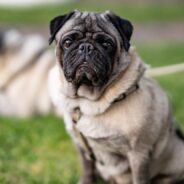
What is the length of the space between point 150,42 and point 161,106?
8784 mm

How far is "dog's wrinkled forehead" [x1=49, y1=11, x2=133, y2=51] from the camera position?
12.4 ft

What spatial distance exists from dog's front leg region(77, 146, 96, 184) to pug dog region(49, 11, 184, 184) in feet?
0.43

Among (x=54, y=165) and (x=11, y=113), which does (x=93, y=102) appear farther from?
(x=11, y=113)

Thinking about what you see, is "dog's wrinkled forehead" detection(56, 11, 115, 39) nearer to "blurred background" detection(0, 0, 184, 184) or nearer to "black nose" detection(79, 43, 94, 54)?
"black nose" detection(79, 43, 94, 54)

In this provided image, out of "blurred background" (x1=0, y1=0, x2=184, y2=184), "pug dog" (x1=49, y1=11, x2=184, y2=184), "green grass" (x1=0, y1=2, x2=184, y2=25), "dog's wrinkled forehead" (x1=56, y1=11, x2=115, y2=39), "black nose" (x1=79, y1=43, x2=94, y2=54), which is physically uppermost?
"dog's wrinkled forehead" (x1=56, y1=11, x2=115, y2=39)

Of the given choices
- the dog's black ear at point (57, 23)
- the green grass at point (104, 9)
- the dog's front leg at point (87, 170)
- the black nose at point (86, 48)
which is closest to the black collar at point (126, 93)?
the black nose at point (86, 48)

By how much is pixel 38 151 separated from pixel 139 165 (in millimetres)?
1697

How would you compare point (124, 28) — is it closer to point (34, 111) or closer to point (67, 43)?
point (67, 43)

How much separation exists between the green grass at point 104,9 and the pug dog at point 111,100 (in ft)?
35.5

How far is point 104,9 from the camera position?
52.2 ft

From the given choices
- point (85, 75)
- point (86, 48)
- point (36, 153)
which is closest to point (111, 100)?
point (85, 75)

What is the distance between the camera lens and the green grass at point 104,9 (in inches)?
601

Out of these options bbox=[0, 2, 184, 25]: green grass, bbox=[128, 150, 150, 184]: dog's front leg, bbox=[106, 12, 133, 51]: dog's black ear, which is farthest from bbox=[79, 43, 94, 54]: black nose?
bbox=[0, 2, 184, 25]: green grass

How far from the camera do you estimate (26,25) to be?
14664 mm
